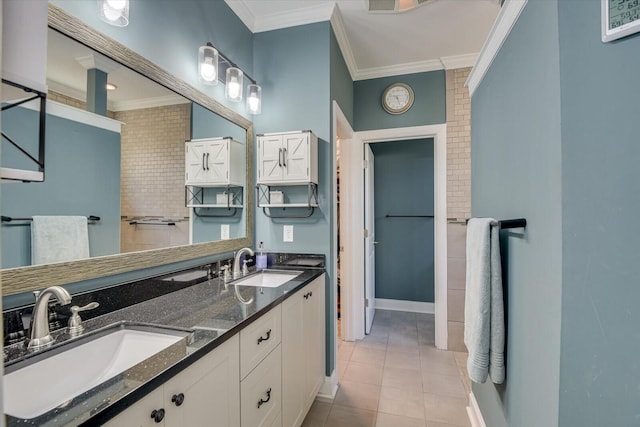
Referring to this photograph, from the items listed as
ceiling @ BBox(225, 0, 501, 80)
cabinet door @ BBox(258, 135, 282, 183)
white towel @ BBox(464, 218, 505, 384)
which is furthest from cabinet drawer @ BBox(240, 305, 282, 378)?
ceiling @ BBox(225, 0, 501, 80)

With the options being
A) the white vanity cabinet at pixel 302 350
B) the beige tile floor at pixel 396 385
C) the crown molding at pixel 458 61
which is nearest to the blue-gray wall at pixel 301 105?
the white vanity cabinet at pixel 302 350

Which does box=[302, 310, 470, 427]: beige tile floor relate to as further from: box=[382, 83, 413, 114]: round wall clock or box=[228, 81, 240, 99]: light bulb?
box=[382, 83, 413, 114]: round wall clock

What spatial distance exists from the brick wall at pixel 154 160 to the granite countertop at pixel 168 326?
0.45 m

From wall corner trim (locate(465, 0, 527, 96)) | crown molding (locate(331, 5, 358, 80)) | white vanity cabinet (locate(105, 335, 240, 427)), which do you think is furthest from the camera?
crown molding (locate(331, 5, 358, 80))

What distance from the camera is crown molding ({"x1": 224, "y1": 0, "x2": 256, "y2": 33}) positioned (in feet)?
6.97

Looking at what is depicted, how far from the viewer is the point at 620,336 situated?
733 mm

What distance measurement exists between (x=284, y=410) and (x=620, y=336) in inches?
56.4

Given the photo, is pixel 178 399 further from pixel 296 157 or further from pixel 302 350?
pixel 296 157

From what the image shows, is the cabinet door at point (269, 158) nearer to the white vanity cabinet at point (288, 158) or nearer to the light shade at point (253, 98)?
the white vanity cabinet at point (288, 158)

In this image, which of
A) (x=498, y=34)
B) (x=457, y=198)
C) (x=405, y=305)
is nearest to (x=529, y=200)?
(x=498, y=34)

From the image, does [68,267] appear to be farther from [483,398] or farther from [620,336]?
[483,398]

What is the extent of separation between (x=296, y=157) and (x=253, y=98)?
558 millimetres

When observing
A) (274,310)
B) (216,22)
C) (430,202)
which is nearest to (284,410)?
(274,310)

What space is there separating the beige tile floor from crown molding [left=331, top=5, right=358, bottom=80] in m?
2.75
